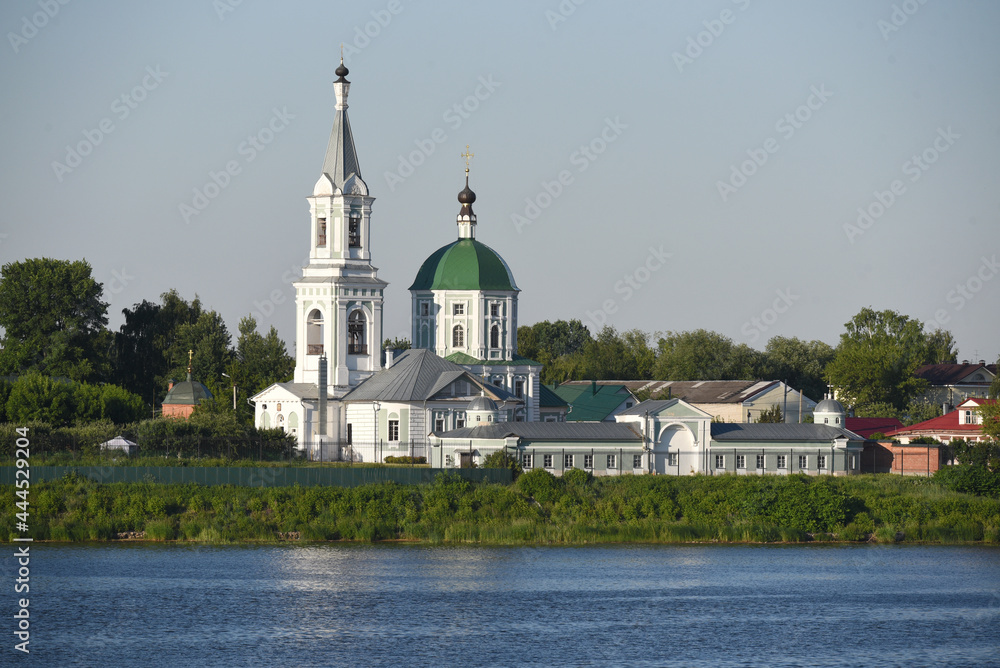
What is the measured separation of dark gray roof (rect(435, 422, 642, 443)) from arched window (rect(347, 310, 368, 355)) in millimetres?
11573

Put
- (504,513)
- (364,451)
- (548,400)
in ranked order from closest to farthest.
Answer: (504,513), (364,451), (548,400)

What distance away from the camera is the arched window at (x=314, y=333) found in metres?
73.1

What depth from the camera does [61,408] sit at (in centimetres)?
6725

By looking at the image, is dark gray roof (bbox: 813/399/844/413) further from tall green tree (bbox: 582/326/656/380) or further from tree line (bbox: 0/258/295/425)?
tall green tree (bbox: 582/326/656/380)

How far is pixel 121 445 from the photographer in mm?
59906

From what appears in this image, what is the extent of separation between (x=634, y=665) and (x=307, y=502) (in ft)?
68.6

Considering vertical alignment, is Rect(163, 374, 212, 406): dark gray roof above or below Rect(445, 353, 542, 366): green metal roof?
below

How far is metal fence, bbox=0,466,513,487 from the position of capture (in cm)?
5278

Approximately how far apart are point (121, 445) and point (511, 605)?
25.0 metres

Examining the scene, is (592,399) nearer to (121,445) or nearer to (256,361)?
(256,361)

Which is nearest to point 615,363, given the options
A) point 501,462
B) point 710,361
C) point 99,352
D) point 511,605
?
point 710,361

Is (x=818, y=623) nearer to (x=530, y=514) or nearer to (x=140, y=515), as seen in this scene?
(x=530, y=514)

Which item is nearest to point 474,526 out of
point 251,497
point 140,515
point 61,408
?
point 251,497

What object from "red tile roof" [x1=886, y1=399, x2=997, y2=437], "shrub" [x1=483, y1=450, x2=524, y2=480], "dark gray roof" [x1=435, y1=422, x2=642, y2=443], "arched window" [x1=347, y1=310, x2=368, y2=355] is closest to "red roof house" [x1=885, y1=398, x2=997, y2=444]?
"red tile roof" [x1=886, y1=399, x2=997, y2=437]
